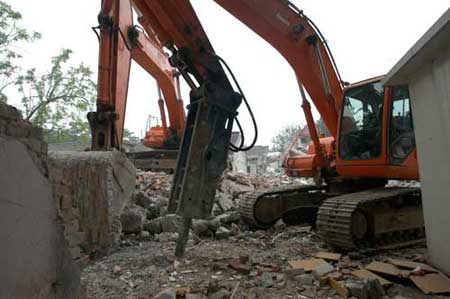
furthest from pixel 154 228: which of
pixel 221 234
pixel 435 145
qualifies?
pixel 435 145

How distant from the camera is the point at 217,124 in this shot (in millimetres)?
4254

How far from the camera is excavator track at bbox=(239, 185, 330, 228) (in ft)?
20.4

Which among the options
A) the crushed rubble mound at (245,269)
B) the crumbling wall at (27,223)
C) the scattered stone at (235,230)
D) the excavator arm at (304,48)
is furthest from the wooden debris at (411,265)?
the crumbling wall at (27,223)

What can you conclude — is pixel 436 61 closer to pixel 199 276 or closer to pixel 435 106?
pixel 435 106

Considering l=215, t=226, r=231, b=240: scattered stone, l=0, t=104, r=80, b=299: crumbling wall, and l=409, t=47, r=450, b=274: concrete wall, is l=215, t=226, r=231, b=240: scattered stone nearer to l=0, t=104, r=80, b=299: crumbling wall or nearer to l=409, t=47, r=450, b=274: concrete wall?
l=409, t=47, r=450, b=274: concrete wall

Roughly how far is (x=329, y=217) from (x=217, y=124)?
70.7 inches

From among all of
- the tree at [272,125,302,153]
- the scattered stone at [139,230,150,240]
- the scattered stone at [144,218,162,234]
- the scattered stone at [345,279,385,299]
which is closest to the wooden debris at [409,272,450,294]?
the scattered stone at [345,279,385,299]

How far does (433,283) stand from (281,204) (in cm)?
314

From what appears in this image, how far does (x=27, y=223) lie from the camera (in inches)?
88.3

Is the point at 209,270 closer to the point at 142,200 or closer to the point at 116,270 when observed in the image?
the point at 116,270

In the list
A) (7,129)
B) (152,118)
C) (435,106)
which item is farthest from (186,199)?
(152,118)

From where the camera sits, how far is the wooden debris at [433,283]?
326 centimetres

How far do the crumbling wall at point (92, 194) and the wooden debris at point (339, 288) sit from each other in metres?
2.28

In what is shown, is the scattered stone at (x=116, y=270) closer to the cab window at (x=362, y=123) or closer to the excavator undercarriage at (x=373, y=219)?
the excavator undercarriage at (x=373, y=219)
